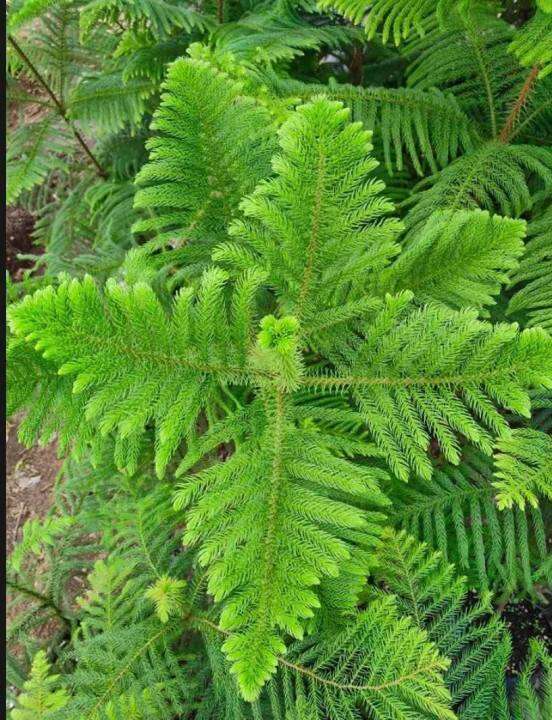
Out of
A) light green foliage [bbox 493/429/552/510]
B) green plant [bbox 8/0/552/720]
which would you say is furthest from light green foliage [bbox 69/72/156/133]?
light green foliage [bbox 493/429/552/510]

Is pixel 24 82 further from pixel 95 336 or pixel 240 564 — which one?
pixel 240 564

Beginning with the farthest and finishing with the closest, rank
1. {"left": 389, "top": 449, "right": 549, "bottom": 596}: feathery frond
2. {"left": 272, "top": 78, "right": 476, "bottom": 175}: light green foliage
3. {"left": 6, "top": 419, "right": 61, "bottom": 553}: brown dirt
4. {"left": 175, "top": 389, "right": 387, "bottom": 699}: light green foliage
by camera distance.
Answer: {"left": 6, "top": 419, "right": 61, "bottom": 553}: brown dirt → {"left": 272, "top": 78, "right": 476, "bottom": 175}: light green foliage → {"left": 389, "top": 449, "right": 549, "bottom": 596}: feathery frond → {"left": 175, "top": 389, "right": 387, "bottom": 699}: light green foliage

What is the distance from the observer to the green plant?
3.10ft

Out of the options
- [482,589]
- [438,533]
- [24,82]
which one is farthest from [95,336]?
[24,82]

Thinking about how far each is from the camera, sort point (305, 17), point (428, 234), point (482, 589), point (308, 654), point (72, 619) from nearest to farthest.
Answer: point (428, 234)
point (308, 654)
point (482, 589)
point (72, 619)
point (305, 17)

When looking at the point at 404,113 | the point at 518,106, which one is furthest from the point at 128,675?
the point at 518,106

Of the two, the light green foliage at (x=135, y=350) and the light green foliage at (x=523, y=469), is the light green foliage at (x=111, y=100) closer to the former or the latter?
the light green foliage at (x=135, y=350)

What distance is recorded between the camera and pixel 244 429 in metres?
1.06

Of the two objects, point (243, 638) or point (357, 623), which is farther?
point (357, 623)

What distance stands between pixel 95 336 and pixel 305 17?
5.05ft

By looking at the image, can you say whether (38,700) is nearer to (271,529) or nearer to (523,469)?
(271,529)

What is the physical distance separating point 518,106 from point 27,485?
Answer: 2.40m

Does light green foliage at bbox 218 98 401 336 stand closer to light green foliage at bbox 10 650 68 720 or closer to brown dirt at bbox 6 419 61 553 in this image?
light green foliage at bbox 10 650 68 720

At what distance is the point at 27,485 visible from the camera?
2727 mm
